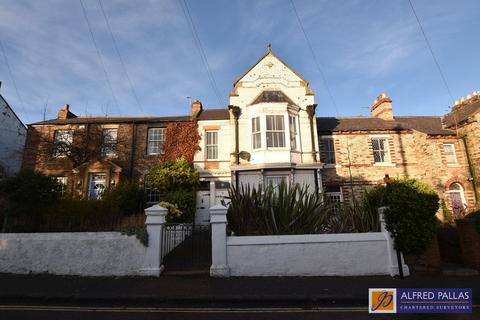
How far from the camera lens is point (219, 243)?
8.30 m

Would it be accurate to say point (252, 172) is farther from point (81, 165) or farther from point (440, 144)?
point (440, 144)

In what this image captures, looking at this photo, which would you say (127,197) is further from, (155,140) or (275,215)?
(275,215)

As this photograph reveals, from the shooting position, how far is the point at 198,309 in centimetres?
601

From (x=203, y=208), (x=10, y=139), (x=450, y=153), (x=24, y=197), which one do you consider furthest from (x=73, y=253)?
(x=450, y=153)

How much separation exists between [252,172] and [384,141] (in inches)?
386

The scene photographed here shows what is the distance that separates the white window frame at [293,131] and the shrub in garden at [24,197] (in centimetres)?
1262

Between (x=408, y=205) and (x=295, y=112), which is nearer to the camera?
(x=408, y=205)

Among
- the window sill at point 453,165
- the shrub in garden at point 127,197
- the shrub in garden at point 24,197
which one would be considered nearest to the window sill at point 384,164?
the window sill at point 453,165

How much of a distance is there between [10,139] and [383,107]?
2908 cm

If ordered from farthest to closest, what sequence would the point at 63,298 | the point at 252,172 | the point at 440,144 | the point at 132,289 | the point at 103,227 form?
the point at 440,144, the point at 252,172, the point at 103,227, the point at 132,289, the point at 63,298

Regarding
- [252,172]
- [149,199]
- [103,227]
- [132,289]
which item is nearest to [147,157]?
[149,199]

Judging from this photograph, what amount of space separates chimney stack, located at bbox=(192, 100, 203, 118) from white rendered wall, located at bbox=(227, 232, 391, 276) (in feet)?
42.7

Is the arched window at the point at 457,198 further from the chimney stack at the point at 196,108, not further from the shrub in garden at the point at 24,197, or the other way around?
the shrub in garden at the point at 24,197

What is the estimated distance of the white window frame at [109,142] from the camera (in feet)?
62.8
